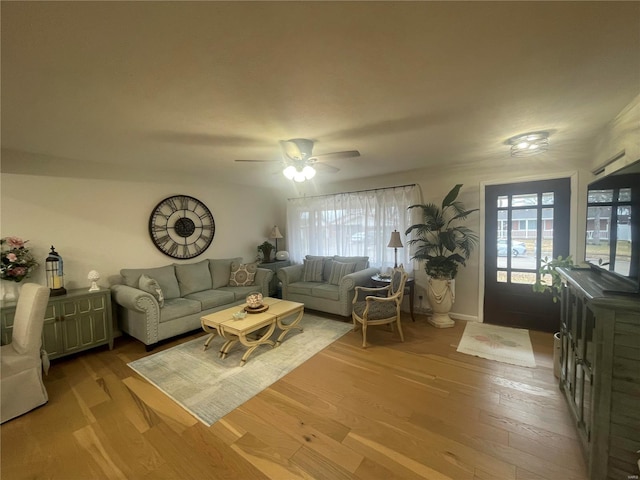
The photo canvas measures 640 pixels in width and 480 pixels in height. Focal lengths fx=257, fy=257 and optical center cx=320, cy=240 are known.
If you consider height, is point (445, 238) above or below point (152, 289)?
above

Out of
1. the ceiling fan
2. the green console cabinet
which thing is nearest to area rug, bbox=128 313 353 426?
the green console cabinet

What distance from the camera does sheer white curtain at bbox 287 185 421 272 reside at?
14.2 ft

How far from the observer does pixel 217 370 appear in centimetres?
268

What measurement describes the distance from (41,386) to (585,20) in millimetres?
4272

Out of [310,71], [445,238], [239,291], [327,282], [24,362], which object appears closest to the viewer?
[310,71]

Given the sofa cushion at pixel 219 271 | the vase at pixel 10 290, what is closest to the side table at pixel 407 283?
the sofa cushion at pixel 219 271

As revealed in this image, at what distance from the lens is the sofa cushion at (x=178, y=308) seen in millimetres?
3227

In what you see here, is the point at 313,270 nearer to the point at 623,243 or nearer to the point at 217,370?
the point at 217,370

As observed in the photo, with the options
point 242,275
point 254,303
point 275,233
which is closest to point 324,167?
point 254,303

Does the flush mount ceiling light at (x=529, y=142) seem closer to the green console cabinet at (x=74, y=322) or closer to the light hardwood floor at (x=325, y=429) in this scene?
the light hardwood floor at (x=325, y=429)

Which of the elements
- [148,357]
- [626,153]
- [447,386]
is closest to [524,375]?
[447,386]

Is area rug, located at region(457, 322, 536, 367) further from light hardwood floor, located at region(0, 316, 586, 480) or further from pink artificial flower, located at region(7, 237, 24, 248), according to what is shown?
pink artificial flower, located at region(7, 237, 24, 248)

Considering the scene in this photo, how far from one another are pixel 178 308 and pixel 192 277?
0.76 metres

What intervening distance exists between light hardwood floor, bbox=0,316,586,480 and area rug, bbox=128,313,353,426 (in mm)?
100
